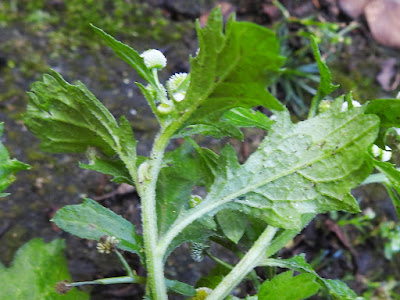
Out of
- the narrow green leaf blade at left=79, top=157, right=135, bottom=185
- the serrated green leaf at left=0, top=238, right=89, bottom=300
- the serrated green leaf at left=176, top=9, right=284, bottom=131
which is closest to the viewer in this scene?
the serrated green leaf at left=176, top=9, right=284, bottom=131

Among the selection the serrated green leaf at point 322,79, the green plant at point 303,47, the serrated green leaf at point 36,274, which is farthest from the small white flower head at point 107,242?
the green plant at point 303,47

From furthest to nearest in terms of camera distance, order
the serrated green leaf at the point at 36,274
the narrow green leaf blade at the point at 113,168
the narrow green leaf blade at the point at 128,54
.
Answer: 1. the serrated green leaf at the point at 36,274
2. the narrow green leaf blade at the point at 113,168
3. the narrow green leaf blade at the point at 128,54

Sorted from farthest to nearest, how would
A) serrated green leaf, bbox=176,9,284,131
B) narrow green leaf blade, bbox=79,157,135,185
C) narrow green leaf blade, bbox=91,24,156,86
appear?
narrow green leaf blade, bbox=79,157,135,185 < narrow green leaf blade, bbox=91,24,156,86 < serrated green leaf, bbox=176,9,284,131

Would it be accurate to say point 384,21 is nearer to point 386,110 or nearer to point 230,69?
point 386,110

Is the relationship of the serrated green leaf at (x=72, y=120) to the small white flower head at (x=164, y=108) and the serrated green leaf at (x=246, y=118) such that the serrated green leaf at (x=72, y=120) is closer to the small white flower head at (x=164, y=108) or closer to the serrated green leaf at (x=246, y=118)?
the small white flower head at (x=164, y=108)

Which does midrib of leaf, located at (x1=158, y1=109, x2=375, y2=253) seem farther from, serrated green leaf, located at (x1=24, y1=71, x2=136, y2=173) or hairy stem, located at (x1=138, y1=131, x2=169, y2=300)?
serrated green leaf, located at (x1=24, y1=71, x2=136, y2=173)

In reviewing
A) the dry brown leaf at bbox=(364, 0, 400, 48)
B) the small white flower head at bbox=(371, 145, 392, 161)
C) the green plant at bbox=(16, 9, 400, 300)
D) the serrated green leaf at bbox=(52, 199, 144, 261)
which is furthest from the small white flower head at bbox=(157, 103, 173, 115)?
the dry brown leaf at bbox=(364, 0, 400, 48)

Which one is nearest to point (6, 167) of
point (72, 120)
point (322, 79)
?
point (72, 120)
